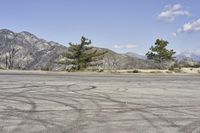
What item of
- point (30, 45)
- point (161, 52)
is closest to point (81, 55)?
point (161, 52)

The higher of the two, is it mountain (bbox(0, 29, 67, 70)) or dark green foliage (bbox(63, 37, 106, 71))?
mountain (bbox(0, 29, 67, 70))

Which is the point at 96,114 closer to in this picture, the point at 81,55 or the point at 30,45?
the point at 81,55

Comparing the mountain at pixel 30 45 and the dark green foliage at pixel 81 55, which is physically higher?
the mountain at pixel 30 45

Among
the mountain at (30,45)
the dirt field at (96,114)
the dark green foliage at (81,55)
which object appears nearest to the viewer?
the dirt field at (96,114)

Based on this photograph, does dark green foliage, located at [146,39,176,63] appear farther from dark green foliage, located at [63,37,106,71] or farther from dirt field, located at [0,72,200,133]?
dirt field, located at [0,72,200,133]

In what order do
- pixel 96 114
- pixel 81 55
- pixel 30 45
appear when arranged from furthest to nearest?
pixel 30 45, pixel 81 55, pixel 96 114

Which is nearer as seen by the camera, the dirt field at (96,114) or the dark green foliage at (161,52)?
the dirt field at (96,114)

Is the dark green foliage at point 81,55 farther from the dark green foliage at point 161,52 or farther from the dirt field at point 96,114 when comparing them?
the dirt field at point 96,114

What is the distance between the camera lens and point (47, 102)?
1542 cm

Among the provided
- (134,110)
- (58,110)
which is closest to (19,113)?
(58,110)

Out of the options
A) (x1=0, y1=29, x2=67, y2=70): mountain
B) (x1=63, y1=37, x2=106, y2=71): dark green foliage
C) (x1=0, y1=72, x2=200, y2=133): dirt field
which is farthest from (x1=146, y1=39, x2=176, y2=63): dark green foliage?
(x1=0, y1=29, x2=67, y2=70): mountain

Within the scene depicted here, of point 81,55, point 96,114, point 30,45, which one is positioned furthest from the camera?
point 30,45

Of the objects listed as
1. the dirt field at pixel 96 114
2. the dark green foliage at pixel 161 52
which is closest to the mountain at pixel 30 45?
the dark green foliage at pixel 161 52

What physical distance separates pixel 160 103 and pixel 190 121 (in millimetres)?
4241
